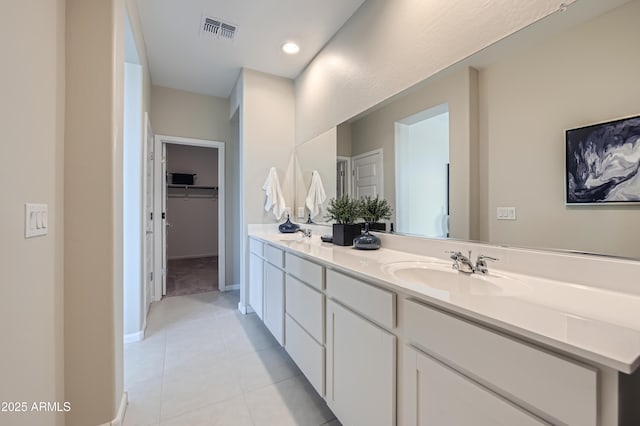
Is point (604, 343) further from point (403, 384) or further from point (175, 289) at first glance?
point (175, 289)

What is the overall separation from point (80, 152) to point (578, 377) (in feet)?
6.16

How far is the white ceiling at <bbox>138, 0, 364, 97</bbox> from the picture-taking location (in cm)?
216

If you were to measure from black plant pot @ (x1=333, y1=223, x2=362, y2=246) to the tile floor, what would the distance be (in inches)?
38.3

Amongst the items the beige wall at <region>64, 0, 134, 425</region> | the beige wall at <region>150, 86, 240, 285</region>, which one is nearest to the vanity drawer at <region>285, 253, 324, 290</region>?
the beige wall at <region>64, 0, 134, 425</region>

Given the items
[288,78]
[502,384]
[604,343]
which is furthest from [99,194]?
[288,78]

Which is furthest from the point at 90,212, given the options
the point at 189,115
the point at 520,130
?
the point at 189,115

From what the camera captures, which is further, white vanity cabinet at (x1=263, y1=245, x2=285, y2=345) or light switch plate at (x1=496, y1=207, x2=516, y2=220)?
white vanity cabinet at (x1=263, y1=245, x2=285, y2=345)

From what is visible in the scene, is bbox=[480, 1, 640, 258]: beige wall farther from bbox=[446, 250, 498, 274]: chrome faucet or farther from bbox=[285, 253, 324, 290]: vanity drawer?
bbox=[285, 253, 324, 290]: vanity drawer

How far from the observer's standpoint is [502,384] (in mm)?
672

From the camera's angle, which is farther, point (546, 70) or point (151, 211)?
point (151, 211)

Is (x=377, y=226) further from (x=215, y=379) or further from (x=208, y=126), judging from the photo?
(x=208, y=126)

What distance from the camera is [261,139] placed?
315 centimetres

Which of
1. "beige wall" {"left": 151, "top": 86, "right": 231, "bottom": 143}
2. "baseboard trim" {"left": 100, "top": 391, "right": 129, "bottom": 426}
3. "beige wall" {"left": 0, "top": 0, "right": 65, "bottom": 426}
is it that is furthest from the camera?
"beige wall" {"left": 151, "top": 86, "right": 231, "bottom": 143}

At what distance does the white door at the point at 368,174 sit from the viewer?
6.61 ft
